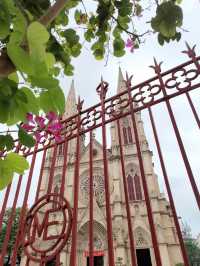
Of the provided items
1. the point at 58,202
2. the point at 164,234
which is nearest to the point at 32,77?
the point at 58,202

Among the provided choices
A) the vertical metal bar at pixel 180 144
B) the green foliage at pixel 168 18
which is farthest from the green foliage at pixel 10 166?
the vertical metal bar at pixel 180 144

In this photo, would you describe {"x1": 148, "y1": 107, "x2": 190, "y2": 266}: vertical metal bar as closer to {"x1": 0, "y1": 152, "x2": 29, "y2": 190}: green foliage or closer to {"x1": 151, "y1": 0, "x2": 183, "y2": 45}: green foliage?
{"x1": 151, "y1": 0, "x2": 183, "y2": 45}: green foliage

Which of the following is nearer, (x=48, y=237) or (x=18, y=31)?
(x=18, y=31)

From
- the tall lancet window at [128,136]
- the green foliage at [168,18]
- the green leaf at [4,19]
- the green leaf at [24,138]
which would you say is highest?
the tall lancet window at [128,136]

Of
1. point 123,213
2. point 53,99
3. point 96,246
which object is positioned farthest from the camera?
point 123,213

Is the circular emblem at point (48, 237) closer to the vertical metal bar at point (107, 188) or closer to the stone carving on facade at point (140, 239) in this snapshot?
the vertical metal bar at point (107, 188)

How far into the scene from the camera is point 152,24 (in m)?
1.29

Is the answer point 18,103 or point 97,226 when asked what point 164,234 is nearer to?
point 97,226

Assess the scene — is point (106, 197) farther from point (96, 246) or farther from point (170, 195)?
point (96, 246)

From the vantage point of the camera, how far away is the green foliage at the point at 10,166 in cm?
72

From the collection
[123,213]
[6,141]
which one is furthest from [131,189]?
[6,141]

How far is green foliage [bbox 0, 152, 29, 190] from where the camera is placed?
0.72 metres

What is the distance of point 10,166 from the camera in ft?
2.37

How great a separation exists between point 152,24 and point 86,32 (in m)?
0.89
